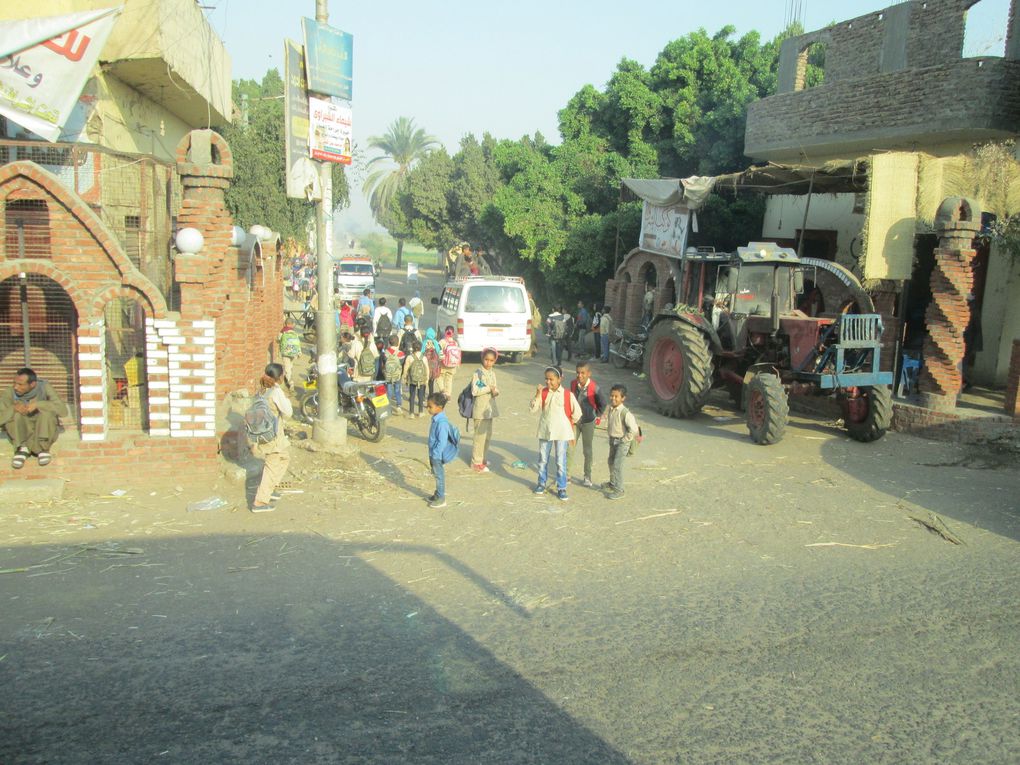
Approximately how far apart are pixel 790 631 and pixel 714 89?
24913 mm

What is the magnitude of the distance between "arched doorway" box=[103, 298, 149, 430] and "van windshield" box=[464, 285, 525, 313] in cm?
829

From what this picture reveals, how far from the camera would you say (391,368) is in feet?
42.5

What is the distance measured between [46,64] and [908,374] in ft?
44.3

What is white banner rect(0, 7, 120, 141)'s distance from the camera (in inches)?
361

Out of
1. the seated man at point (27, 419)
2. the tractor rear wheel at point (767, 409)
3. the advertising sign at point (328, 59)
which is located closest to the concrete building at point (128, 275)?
the seated man at point (27, 419)

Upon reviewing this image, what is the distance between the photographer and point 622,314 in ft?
76.7

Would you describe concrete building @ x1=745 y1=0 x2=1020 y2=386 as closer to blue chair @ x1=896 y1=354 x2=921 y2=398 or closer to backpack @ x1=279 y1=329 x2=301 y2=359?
blue chair @ x1=896 y1=354 x2=921 y2=398

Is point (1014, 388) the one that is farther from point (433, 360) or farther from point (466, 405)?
point (433, 360)

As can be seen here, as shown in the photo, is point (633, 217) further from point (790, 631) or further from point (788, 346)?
point (790, 631)

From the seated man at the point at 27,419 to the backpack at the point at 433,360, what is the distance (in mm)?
6605

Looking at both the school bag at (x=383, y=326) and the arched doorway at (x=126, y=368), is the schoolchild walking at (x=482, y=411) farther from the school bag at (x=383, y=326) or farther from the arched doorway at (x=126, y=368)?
the school bag at (x=383, y=326)

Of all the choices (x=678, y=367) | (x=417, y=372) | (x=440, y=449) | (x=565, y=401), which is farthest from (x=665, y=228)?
(x=440, y=449)

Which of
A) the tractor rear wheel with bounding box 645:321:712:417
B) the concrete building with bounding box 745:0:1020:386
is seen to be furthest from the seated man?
the concrete building with bounding box 745:0:1020:386

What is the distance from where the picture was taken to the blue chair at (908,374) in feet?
46.1
